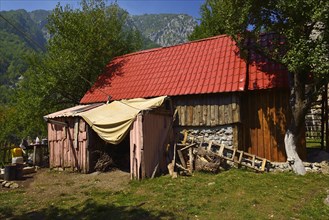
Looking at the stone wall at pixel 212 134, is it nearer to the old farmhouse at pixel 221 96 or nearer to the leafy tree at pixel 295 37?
the old farmhouse at pixel 221 96

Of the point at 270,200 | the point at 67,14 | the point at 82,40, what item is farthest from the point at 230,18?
the point at 67,14

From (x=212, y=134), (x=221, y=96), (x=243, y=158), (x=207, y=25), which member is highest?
(x=207, y=25)

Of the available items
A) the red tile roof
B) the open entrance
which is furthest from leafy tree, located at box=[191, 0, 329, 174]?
the open entrance

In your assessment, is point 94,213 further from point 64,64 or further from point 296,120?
point 64,64

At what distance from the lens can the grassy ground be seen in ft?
25.8

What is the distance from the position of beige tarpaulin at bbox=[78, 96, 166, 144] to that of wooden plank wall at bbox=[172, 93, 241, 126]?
127 cm

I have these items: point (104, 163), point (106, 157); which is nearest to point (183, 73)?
point (106, 157)

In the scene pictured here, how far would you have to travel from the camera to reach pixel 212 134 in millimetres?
14172

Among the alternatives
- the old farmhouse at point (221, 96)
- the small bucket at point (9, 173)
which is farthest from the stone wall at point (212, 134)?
the small bucket at point (9, 173)

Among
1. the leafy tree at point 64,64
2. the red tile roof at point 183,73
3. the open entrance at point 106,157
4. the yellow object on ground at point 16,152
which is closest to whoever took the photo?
the red tile roof at point 183,73

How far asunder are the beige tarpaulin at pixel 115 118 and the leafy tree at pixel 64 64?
846 centimetres

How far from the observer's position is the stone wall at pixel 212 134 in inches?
538

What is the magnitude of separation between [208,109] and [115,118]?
14.9 ft

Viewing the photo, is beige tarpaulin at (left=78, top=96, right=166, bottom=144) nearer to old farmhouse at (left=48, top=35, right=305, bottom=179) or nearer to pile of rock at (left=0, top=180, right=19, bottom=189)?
old farmhouse at (left=48, top=35, right=305, bottom=179)
